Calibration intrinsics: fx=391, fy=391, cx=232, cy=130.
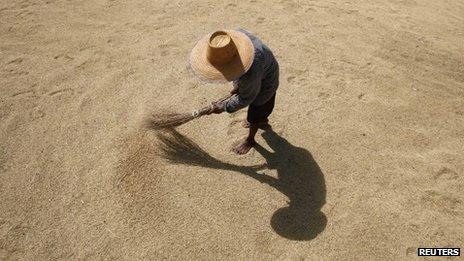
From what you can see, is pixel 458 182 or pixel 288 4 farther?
pixel 288 4

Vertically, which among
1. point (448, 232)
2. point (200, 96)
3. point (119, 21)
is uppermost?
point (119, 21)

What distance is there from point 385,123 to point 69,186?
3099mm

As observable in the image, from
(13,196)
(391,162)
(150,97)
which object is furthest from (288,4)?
(13,196)

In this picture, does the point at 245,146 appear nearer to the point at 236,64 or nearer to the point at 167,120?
the point at 167,120

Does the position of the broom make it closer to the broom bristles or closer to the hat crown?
the broom bristles

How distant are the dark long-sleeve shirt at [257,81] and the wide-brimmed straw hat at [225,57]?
0.09m

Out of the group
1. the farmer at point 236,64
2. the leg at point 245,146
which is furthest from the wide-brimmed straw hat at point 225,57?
the leg at point 245,146

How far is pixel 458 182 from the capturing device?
11.3ft

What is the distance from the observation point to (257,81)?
9.30ft

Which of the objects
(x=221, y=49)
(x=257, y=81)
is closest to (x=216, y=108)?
(x=257, y=81)

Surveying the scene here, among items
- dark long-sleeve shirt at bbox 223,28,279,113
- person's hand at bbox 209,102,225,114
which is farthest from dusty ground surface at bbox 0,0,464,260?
dark long-sleeve shirt at bbox 223,28,279,113

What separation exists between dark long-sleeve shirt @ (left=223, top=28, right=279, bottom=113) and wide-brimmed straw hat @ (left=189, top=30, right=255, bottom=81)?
0.09 meters

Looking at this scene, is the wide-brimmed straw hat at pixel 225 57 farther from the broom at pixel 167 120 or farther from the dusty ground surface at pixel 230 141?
the dusty ground surface at pixel 230 141

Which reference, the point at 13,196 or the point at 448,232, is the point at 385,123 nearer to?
the point at 448,232
